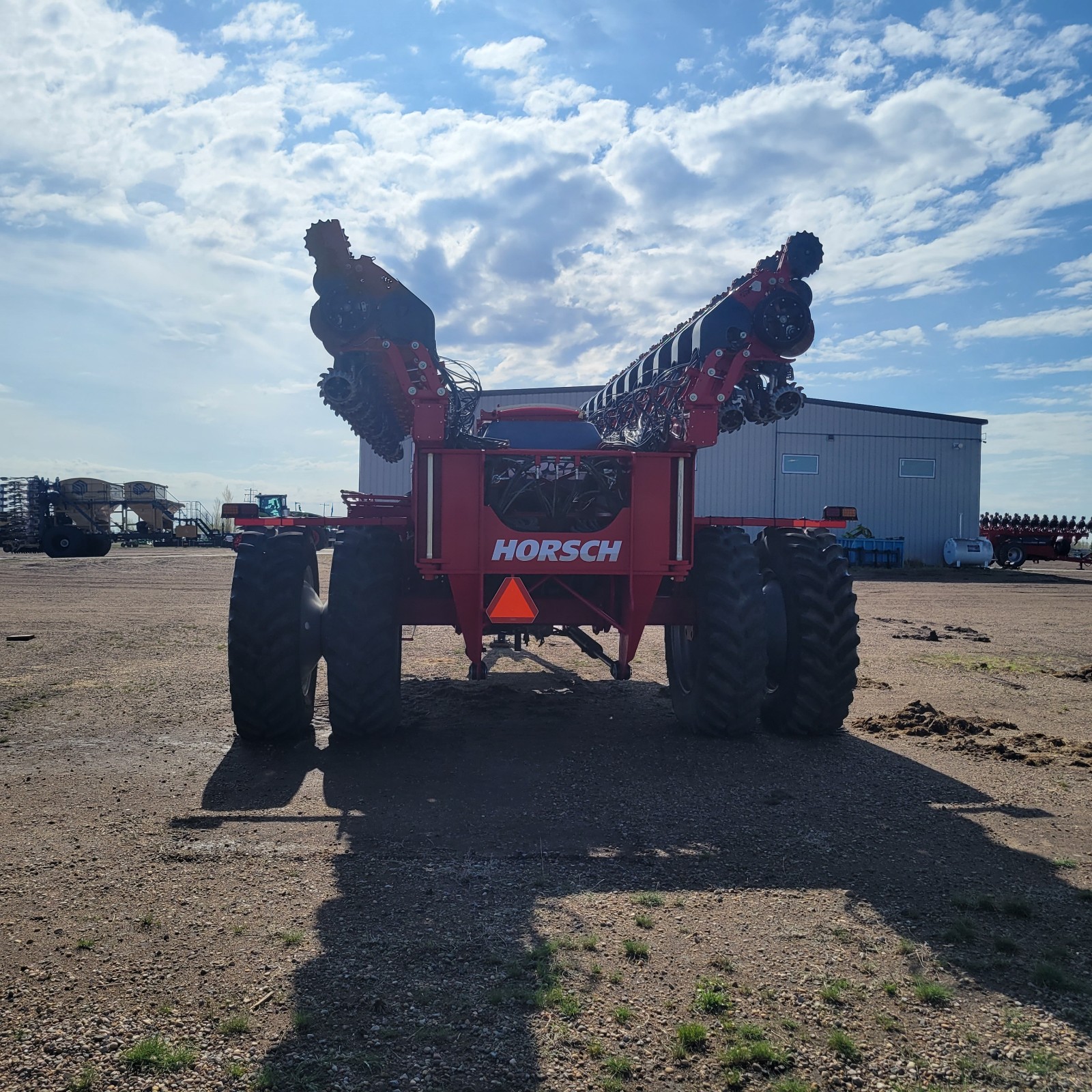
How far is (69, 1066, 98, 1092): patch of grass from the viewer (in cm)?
264

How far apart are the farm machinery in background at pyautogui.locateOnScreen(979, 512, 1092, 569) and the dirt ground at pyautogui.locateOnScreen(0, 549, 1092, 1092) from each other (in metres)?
33.0

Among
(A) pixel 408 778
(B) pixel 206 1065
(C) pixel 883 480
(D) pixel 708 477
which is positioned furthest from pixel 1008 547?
(B) pixel 206 1065

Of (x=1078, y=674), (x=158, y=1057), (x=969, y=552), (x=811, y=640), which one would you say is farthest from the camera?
(x=969, y=552)

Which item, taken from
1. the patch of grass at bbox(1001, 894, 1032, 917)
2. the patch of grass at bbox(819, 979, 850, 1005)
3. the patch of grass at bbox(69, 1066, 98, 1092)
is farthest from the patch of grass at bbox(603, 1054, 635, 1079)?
the patch of grass at bbox(1001, 894, 1032, 917)

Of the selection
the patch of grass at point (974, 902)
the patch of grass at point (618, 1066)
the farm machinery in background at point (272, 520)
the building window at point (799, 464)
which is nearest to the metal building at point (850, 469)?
the building window at point (799, 464)

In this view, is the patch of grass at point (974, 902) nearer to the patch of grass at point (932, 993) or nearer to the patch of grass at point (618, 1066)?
the patch of grass at point (932, 993)

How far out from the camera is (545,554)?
634 cm

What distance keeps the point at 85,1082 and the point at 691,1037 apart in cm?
181

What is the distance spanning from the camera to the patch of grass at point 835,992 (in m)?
3.18

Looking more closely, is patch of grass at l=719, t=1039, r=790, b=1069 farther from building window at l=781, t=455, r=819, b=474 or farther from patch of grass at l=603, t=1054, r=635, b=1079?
building window at l=781, t=455, r=819, b=474

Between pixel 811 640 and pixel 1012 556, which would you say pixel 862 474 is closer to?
pixel 1012 556

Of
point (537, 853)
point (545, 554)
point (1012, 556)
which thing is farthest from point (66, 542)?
point (1012, 556)

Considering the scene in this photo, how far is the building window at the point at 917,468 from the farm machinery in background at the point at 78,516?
32.2 m

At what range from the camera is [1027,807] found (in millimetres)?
5434
